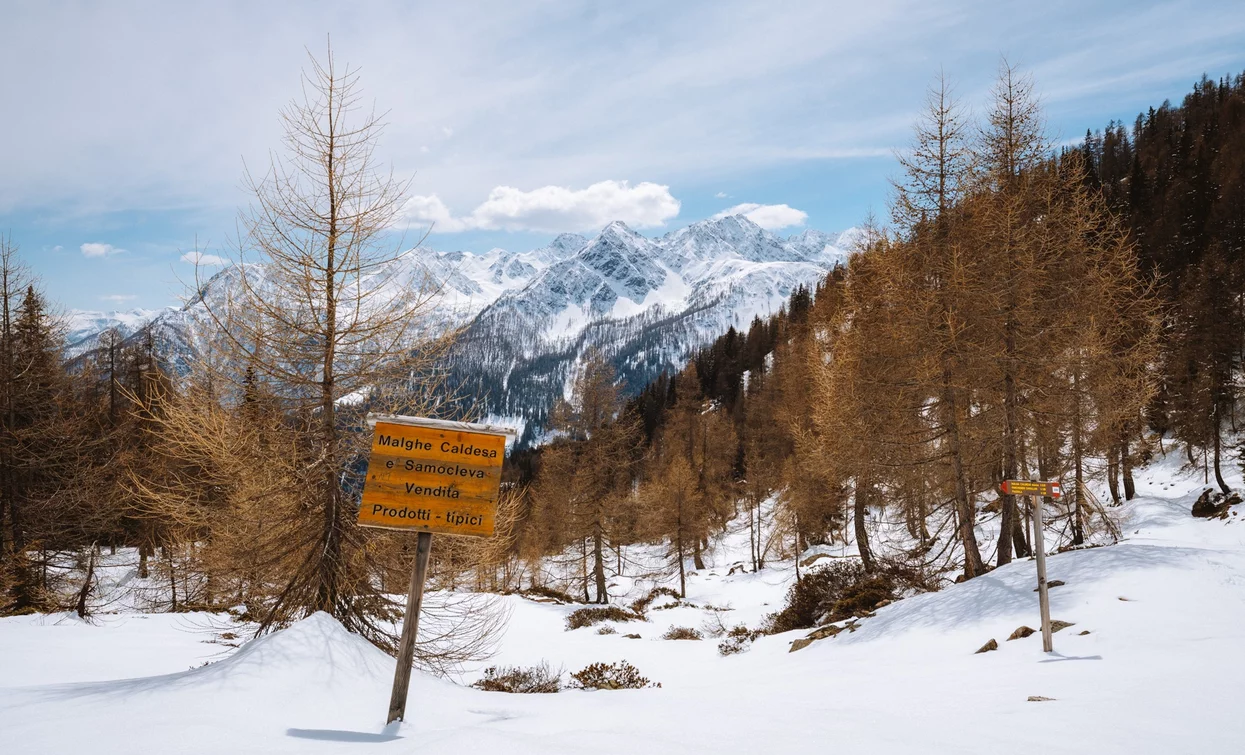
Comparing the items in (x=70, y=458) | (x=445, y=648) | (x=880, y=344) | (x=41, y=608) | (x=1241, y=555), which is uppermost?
(x=880, y=344)

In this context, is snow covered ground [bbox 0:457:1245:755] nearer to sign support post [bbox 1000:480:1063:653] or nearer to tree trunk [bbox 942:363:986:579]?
sign support post [bbox 1000:480:1063:653]

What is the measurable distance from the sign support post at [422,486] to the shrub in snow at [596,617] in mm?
16418

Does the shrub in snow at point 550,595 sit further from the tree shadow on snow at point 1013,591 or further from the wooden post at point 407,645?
the wooden post at point 407,645

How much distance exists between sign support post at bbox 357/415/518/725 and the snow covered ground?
3.55 ft

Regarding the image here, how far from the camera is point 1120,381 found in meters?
12.1

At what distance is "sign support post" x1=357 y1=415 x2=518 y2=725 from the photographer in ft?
16.9

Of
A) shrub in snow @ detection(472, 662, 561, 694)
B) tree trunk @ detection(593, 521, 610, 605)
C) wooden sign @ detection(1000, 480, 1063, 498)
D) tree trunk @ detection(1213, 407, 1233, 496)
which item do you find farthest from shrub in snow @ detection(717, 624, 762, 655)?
tree trunk @ detection(1213, 407, 1233, 496)

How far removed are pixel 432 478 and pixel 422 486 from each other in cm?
11

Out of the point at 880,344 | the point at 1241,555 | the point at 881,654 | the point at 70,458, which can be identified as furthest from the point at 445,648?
the point at 70,458

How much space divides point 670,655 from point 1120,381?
1224 centimetres

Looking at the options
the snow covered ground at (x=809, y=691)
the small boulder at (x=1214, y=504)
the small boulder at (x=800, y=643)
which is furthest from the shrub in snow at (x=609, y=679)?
the small boulder at (x=1214, y=504)

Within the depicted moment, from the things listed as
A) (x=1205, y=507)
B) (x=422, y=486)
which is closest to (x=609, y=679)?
(x=422, y=486)

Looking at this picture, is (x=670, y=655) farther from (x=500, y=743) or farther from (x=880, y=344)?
(x=500, y=743)

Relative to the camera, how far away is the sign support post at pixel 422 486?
16.9 feet
